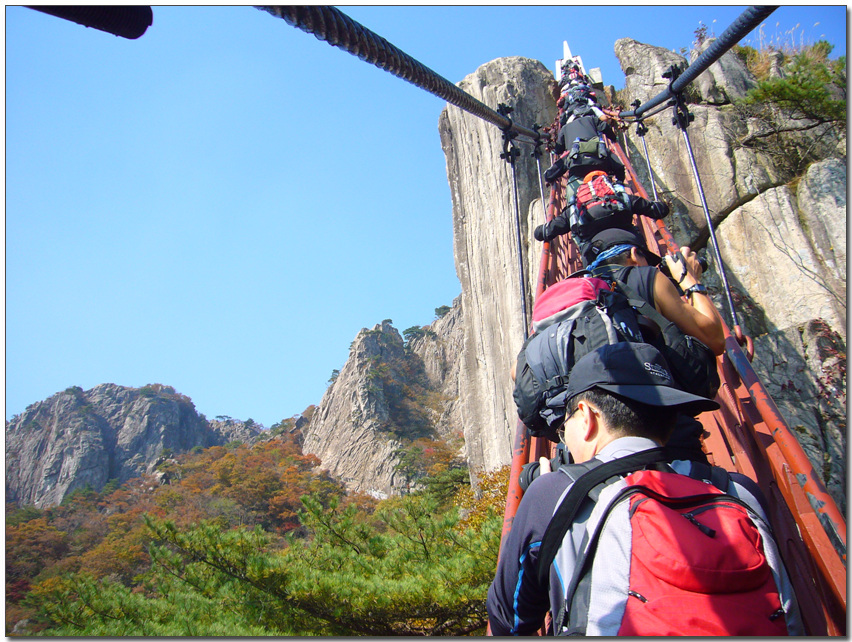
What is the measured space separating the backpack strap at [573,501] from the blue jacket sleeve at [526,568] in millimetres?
44

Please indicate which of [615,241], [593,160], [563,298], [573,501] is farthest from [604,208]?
[573,501]

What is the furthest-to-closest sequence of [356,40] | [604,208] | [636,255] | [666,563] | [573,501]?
[604,208] → [636,255] → [356,40] → [573,501] → [666,563]

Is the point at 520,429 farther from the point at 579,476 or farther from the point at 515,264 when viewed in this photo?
the point at 515,264

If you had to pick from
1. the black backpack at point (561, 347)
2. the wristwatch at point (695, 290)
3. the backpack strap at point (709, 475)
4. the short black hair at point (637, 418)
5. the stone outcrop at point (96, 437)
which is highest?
the stone outcrop at point (96, 437)

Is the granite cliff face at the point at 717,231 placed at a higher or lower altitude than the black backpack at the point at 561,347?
higher

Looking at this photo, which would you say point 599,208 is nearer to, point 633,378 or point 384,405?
point 633,378

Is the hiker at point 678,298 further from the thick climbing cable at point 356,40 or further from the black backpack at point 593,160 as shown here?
the black backpack at point 593,160

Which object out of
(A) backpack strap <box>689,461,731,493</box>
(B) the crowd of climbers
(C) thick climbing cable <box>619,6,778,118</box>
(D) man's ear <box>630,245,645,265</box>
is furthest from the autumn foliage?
(C) thick climbing cable <box>619,6,778,118</box>

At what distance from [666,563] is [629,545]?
6 centimetres

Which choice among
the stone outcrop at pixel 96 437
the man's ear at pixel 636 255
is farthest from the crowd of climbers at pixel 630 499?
the stone outcrop at pixel 96 437

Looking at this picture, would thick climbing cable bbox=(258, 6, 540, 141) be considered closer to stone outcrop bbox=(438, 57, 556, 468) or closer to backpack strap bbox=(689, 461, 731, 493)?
backpack strap bbox=(689, 461, 731, 493)

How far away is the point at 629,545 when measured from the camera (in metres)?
0.83

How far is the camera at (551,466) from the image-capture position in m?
1.50

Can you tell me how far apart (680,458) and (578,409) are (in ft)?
0.82
